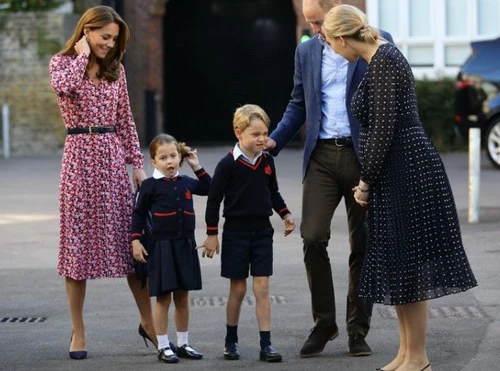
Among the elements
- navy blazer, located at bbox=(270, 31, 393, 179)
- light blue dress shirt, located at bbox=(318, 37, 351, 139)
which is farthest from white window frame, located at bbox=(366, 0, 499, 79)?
light blue dress shirt, located at bbox=(318, 37, 351, 139)

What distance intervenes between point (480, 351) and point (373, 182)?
1.48 metres

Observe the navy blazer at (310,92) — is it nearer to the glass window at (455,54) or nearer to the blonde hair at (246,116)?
the blonde hair at (246,116)

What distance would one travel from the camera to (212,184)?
8.24 meters

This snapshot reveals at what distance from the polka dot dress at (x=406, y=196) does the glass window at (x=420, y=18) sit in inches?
886

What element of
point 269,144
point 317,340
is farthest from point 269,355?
point 269,144

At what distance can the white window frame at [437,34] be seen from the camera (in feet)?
95.8

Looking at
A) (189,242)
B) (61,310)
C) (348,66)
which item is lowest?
(61,310)

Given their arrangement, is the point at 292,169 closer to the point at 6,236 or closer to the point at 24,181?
the point at 24,181

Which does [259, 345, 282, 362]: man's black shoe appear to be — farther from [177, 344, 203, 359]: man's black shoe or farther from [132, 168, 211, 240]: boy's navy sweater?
[132, 168, 211, 240]: boy's navy sweater

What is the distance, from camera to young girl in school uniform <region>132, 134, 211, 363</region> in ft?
26.8

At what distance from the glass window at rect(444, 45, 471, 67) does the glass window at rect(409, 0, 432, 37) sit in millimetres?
515

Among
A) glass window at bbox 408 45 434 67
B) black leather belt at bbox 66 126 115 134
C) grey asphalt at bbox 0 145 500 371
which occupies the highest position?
glass window at bbox 408 45 434 67

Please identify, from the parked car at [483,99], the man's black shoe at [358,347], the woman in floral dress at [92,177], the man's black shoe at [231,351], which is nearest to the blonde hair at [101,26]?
the woman in floral dress at [92,177]

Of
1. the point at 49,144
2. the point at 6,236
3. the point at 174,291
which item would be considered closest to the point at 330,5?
the point at 174,291
